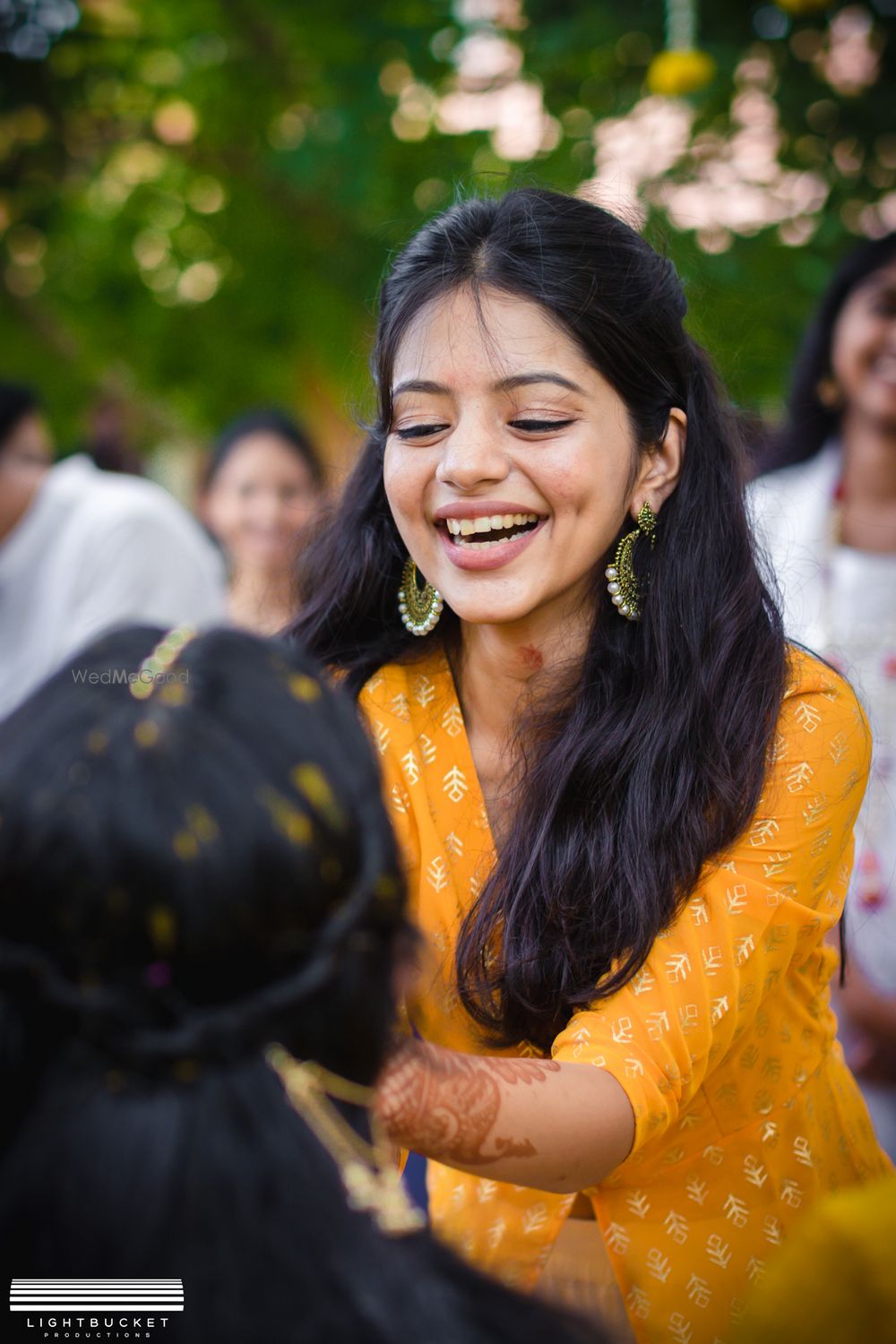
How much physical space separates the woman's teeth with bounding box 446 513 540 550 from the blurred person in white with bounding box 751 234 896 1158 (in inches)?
43.8

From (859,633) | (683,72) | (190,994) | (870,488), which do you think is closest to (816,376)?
(870,488)

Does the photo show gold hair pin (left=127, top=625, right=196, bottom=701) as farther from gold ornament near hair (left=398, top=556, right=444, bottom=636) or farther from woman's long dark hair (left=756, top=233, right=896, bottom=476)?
woman's long dark hair (left=756, top=233, right=896, bottom=476)

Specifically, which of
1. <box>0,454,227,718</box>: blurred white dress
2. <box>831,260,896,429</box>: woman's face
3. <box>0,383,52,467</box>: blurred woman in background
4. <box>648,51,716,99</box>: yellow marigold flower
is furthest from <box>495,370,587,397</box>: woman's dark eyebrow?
<box>0,383,52,467</box>: blurred woman in background

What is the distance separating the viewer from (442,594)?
1959 mm

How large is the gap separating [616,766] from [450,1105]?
25.1 inches

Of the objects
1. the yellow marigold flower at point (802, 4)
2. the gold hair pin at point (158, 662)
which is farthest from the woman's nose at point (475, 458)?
the yellow marigold flower at point (802, 4)

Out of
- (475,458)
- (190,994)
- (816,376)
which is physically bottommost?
(190,994)

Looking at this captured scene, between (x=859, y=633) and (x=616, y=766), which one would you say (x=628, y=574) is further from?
(x=859, y=633)

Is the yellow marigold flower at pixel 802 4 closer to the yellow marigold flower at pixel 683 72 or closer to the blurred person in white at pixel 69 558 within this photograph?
the yellow marigold flower at pixel 683 72

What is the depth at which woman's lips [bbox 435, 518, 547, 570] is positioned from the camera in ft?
6.19

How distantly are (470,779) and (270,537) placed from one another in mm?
3360

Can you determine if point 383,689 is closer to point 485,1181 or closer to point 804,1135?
point 485,1181

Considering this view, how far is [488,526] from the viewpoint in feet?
6.20

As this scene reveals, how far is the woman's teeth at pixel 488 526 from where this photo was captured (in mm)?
1884
